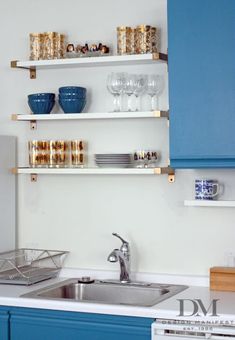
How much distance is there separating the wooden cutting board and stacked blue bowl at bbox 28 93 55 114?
1256 mm

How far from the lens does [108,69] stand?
4.00m

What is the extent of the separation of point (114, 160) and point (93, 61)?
0.53 m

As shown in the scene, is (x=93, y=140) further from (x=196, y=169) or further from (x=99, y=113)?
(x=196, y=169)

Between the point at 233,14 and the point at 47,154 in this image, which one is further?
the point at 47,154

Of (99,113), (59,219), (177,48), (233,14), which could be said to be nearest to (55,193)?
(59,219)

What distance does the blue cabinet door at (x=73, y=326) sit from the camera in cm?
327

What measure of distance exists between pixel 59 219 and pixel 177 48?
1.24m

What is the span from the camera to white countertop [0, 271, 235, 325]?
315 centimetres

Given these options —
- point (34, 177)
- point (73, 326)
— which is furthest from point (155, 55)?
point (73, 326)

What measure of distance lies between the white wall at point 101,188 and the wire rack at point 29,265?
6 centimetres

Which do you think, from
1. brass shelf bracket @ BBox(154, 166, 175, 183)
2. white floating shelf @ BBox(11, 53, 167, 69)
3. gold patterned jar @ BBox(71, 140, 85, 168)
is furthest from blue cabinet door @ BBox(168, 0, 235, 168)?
gold patterned jar @ BBox(71, 140, 85, 168)

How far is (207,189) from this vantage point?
144 inches

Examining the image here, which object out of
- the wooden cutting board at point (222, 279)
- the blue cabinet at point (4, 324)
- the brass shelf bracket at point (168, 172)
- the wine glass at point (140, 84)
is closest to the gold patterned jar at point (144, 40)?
the wine glass at point (140, 84)
